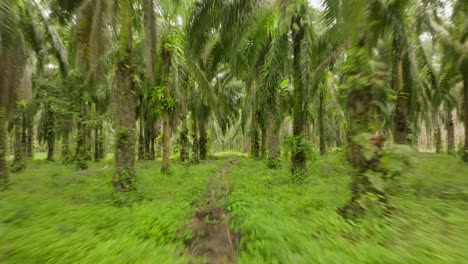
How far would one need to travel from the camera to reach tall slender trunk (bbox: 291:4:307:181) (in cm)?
910

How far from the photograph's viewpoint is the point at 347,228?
425cm

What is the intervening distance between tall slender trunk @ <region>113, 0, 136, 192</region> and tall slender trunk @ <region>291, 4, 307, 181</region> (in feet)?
16.3

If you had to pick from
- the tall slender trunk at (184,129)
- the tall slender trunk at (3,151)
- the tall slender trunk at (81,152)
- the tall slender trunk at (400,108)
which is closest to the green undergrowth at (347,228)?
the tall slender trunk at (400,108)

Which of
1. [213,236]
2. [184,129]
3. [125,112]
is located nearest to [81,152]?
[184,129]

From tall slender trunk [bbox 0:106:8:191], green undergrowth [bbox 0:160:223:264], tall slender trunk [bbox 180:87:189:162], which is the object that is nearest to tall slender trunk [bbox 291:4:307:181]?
green undergrowth [bbox 0:160:223:264]

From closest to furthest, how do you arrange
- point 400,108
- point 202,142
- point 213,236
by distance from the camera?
point 213,236 < point 400,108 < point 202,142

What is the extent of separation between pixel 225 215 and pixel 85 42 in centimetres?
472

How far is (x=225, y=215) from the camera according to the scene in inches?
220

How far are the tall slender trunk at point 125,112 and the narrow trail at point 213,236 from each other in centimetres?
205

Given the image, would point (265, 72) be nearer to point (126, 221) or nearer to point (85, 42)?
point (85, 42)

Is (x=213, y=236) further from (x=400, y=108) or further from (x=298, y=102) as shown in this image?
(x=400, y=108)

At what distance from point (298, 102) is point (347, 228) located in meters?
5.69

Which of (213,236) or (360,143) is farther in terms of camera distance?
(360,143)

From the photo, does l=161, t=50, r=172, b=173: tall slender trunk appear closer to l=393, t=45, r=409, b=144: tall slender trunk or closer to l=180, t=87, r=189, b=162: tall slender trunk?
l=180, t=87, r=189, b=162: tall slender trunk
